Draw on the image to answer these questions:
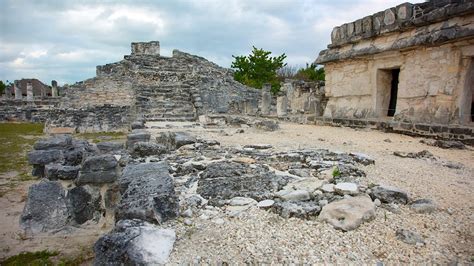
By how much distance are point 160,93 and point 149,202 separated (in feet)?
42.2

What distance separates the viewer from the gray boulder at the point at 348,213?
1.96 metres

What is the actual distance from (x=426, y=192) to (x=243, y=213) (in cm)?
156

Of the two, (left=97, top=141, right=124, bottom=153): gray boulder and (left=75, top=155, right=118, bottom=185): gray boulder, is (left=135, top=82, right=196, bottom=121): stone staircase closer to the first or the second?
(left=97, top=141, right=124, bottom=153): gray boulder

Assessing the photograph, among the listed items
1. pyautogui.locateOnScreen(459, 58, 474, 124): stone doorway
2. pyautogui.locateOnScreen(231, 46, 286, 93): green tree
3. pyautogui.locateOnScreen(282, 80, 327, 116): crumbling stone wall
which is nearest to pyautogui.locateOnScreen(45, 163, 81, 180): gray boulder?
pyautogui.locateOnScreen(459, 58, 474, 124): stone doorway

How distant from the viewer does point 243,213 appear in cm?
224

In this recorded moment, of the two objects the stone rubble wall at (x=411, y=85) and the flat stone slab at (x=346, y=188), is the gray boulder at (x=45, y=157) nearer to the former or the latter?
the flat stone slab at (x=346, y=188)

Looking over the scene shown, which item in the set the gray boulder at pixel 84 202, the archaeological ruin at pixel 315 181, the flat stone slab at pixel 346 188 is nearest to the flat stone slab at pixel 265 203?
the archaeological ruin at pixel 315 181

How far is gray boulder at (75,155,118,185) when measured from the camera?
3703mm

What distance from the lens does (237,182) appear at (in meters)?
2.79

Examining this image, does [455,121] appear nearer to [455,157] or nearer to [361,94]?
[455,157]

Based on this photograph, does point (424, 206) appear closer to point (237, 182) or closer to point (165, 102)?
point (237, 182)

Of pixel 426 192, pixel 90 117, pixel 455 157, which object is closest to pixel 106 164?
pixel 426 192

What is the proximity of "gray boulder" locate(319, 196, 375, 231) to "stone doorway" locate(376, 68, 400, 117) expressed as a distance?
19.1ft

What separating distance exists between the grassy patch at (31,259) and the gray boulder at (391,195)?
304 cm
